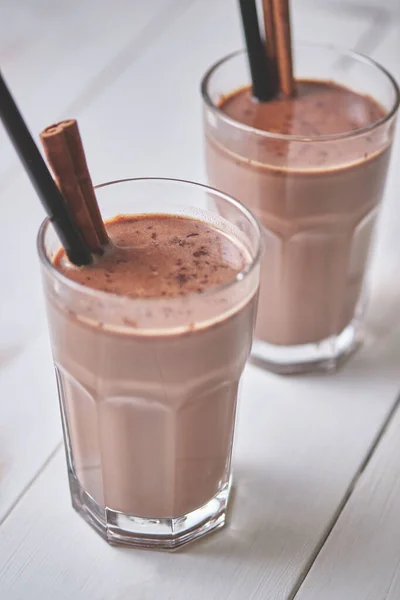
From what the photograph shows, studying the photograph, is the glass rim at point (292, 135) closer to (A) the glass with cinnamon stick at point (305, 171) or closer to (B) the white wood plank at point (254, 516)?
(A) the glass with cinnamon stick at point (305, 171)

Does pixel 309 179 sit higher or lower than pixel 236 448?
higher

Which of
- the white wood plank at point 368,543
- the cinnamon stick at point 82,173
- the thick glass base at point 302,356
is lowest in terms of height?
the thick glass base at point 302,356

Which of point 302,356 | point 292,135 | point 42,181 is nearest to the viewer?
point 42,181

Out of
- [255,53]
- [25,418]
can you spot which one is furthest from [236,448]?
[255,53]

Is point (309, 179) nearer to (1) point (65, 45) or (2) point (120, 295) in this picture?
(2) point (120, 295)

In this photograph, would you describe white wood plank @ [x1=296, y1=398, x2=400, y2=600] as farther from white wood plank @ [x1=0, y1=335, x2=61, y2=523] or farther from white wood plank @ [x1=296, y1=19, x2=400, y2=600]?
white wood plank @ [x1=0, y1=335, x2=61, y2=523]

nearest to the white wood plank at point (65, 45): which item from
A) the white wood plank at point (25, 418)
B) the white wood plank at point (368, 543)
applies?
the white wood plank at point (25, 418)

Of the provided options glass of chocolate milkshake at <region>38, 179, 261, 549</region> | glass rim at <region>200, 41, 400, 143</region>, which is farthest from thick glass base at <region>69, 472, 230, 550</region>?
glass rim at <region>200, 41, 400, 143</region>
